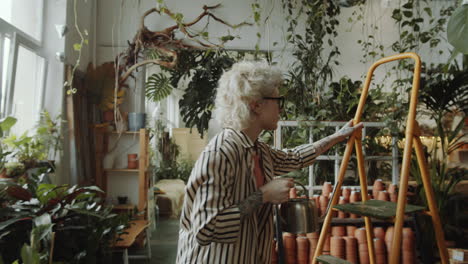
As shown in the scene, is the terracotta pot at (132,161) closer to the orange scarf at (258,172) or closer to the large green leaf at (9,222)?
the large green leaf at (9,222)

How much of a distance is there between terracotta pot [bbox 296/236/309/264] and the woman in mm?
727

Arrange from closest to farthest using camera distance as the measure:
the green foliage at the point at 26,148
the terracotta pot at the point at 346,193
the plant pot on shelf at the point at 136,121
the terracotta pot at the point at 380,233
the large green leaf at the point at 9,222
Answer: the large green leaf at the point at 9,222
the terracotta pot at the point at 380,233
the terracotta pot at the point at 346,193
the green foliage at the point at 26,148
the plant pot on shelf at the point at 136,121

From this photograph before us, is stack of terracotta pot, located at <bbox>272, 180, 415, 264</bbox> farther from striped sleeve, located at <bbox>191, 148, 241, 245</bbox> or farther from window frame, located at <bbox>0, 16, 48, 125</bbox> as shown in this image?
window frame, located at <bbox>0, 16, 48, 125</bbox>

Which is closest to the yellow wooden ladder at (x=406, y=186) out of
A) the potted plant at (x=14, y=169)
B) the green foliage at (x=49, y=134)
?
the potted plant at (x=14, y=169)

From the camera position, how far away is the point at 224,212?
1136 mm

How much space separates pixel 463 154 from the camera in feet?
17.0

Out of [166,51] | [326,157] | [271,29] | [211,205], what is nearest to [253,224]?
[211,205]

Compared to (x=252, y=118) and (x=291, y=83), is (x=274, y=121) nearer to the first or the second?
(x=252, y=118)

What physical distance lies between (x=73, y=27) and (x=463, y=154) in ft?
16.7

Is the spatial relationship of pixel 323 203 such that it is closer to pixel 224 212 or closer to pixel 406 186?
pixel 406 186

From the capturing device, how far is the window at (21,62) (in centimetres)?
286

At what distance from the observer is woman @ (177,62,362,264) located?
114 centimetres

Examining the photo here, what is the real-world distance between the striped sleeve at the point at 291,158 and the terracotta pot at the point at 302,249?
1.92 feet

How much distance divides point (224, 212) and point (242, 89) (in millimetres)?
410
